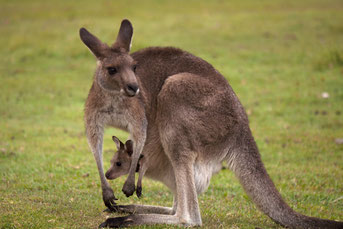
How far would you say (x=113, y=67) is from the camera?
5.05 meters

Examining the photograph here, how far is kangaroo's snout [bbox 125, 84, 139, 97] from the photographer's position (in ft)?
15.9

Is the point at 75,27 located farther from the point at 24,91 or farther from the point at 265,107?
the point at 265,107

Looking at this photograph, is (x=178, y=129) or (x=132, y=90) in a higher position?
(x=132, y=90)

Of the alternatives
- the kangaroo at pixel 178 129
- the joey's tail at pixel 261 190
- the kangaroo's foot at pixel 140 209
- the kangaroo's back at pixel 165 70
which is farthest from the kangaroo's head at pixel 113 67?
the kangaroo's foot at pixel 140 209

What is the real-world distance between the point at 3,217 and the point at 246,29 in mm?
15002

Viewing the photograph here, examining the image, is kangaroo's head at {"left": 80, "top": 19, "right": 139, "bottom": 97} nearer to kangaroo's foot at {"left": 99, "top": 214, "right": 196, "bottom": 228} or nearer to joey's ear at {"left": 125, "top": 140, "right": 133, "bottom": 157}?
joey's ear at {"left": 125, "top": 140, "right": 133, "bottom": 157}

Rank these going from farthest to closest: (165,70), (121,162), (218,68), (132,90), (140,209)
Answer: (218,68) < (121,162) < (140,209) < (165,70) < (132,90)

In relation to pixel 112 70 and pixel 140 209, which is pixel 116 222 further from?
pixel 112 70

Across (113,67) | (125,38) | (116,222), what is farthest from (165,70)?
(116,222)

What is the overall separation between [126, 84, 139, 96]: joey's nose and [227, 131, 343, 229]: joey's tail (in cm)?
122

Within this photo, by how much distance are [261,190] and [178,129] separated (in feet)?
3.31

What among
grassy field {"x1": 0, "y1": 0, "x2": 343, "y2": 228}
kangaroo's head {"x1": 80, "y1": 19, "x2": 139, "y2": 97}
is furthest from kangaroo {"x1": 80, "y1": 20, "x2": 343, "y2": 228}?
grassy field {"x1": 0, "y1": 0, "x2": 343, "y2": 228}

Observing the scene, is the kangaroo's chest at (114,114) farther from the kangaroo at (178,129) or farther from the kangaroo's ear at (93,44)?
the kangaroo's ear at (93,44)

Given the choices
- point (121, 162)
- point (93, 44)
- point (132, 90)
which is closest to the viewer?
point (132, 90)
